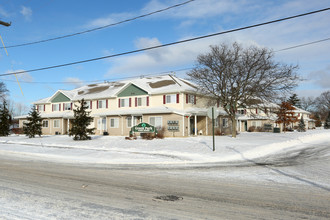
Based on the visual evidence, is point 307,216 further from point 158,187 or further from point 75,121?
point 75,121

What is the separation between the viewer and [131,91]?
36062 millimetres

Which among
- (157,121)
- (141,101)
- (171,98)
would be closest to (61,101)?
(141,101)

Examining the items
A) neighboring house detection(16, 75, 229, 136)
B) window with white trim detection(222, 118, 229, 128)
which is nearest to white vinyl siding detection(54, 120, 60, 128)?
neighboring house detection(16, 75, 229, 136)

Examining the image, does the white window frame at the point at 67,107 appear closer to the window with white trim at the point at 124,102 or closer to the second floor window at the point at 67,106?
the second floor window at the point at 67,106

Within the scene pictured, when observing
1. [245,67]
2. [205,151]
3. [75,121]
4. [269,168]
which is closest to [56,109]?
[75,121]

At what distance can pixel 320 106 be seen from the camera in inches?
4021

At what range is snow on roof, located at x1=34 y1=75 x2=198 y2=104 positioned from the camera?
33897 mm

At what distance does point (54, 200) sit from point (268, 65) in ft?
84.9

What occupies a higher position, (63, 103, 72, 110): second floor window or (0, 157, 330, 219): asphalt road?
(63, 103, 72, 110): second floor window

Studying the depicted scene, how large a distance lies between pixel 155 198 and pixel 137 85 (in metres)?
29.5

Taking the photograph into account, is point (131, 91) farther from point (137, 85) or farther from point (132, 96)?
point (137, 85)

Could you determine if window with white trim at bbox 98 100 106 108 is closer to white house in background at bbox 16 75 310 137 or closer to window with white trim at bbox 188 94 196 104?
white house in background at bbox 16 75 310 137

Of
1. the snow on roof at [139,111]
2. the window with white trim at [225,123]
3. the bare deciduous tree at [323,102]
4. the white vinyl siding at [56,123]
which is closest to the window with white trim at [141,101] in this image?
the snow on roof at [139,111]

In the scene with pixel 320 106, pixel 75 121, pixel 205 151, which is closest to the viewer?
pixel 205 151
